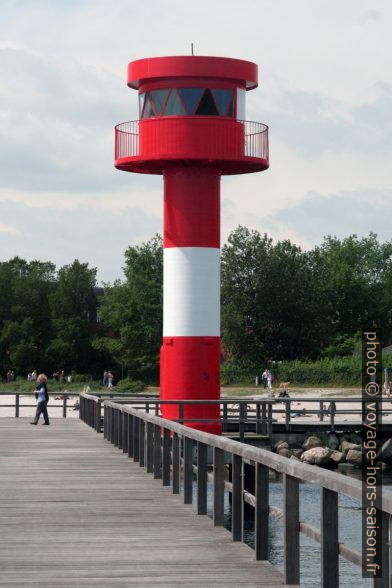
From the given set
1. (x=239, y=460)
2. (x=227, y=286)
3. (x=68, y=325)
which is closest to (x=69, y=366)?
(x=68, y=325)

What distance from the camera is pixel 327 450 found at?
3531cm

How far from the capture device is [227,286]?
91.2 m

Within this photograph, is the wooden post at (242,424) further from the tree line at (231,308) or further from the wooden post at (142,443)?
the tree line at (231,308)

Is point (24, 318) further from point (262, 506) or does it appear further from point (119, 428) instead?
point (262, 506)

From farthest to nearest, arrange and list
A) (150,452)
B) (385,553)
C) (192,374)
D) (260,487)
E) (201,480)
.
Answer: (192,374) → (150,452) → (201,480) → (260,487) → (385,553)

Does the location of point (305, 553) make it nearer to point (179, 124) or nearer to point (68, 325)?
point (179, 124)

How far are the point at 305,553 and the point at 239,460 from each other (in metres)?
9.94

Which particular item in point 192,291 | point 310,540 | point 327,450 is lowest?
point 310,540

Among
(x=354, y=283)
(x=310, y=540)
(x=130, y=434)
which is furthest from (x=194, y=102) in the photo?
(x=354, y=283)

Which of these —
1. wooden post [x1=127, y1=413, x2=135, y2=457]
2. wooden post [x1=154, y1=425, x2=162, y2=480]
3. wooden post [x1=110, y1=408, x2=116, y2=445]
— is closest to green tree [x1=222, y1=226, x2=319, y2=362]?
wooden post [x1=110, y1=408, x2=116, y2=445]

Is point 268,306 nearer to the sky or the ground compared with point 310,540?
nearer to the sky

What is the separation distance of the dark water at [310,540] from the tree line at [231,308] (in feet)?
187

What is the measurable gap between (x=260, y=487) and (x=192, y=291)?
21.1m

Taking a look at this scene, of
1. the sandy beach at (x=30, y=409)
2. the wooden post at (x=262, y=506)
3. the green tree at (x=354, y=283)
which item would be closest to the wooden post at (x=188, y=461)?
the wooden post at (x=262, y=506)
